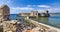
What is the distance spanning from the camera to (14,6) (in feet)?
8.61

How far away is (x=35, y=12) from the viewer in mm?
2516

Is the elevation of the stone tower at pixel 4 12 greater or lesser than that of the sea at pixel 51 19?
greater

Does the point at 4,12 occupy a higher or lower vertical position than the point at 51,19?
higher

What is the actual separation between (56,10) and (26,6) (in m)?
0.68

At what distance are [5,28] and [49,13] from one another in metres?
1.09

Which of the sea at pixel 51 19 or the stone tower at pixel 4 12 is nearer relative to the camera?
the sea at pixel 51 19

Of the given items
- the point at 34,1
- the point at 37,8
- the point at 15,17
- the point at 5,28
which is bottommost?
the point at 5,28

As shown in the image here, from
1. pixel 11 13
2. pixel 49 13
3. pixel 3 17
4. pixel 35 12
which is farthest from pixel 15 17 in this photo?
pixel 49 13

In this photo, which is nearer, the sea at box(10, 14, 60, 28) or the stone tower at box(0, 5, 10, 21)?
the sea at box(10, 14, 60, 28)

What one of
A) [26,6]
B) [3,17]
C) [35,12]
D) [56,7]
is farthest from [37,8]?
[3,17]

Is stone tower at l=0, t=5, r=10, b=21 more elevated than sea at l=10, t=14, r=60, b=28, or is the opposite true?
stone tower at l=0, t=5, r=10, b=21

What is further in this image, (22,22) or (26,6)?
(22,22)

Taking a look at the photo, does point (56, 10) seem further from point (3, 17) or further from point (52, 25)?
point (3, 17)

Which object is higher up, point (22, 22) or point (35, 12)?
point (35, 12)
